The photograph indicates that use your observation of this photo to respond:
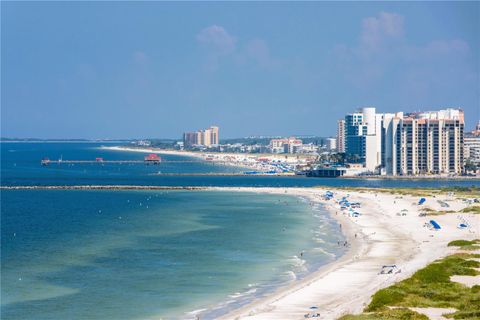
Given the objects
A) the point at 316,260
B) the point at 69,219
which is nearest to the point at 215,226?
A: the point at 69,219

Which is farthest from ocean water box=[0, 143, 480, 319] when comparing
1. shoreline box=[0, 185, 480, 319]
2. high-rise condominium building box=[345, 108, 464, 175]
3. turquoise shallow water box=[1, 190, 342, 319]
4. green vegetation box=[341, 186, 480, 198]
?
high-rise condominium building box=[345, 108, 464, 175]

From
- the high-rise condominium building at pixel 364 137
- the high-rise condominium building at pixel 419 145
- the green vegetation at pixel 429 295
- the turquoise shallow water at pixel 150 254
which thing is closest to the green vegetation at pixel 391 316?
the green vegetation at pixel 429 295

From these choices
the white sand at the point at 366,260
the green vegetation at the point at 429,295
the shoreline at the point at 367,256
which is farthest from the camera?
the shoreline at the point at 367,256

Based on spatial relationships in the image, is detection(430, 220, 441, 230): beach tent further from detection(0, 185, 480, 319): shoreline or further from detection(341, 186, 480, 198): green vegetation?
detection(341, 186, 480, 198): green vegetation

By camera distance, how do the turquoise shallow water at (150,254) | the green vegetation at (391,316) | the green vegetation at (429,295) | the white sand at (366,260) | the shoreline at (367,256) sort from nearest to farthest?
the green vegetation at (391,316)
the green vegetation at (429,295)
the white sand at (366,260)
the shoreline at (367,256)
the turquoise shallow water at (150,254)

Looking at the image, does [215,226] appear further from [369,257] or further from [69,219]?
[369,257]

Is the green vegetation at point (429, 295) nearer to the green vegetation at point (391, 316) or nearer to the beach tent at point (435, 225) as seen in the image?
the green vegetation at point (391, 316)
